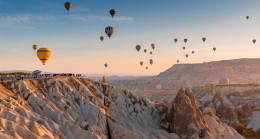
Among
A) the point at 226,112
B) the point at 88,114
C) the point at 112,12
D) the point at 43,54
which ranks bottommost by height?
the point at 226,112

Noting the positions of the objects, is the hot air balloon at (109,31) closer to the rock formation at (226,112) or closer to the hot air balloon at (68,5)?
the hot air balloon at (68,5)

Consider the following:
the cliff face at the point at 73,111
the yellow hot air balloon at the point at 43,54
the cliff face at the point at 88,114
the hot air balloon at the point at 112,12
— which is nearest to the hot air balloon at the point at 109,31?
the hot air balloon at the point at 112,12

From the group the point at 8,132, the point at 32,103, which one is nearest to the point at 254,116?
the point at 32,103

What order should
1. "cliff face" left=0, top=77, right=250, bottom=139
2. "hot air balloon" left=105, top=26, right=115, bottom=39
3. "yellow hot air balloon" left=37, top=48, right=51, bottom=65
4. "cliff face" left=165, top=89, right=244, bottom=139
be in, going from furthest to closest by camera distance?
"hot air balloon" left=105, top=26, right=115, bottom=39 → "yellow hot air balloon" left=37, top=48, right=51, bottom=65 → "cliff face" left=165, top=89, right=244, bottom=139 → "cliff face" left=0, top=77, right=250, bottom=139

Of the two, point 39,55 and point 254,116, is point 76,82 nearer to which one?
point 39,55

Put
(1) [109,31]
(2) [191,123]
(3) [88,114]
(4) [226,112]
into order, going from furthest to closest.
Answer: (1) [109,31]
(4) [226,112]
(2) [191,123]
(3) [88,114]

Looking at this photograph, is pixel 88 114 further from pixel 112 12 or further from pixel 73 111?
pixel 112 12

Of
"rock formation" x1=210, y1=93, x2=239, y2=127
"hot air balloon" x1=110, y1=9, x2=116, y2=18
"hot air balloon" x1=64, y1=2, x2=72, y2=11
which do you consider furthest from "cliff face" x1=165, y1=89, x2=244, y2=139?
"hot air balloon" x1=64, y1=2, x2=72, y2=11

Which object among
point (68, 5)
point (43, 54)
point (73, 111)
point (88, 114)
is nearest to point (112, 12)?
point (68, 5)

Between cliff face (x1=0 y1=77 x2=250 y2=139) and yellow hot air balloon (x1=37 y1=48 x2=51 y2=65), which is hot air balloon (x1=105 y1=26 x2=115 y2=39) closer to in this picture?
yellow hot air balloon (x1=37 y1=48 x2=51 y2=65)
